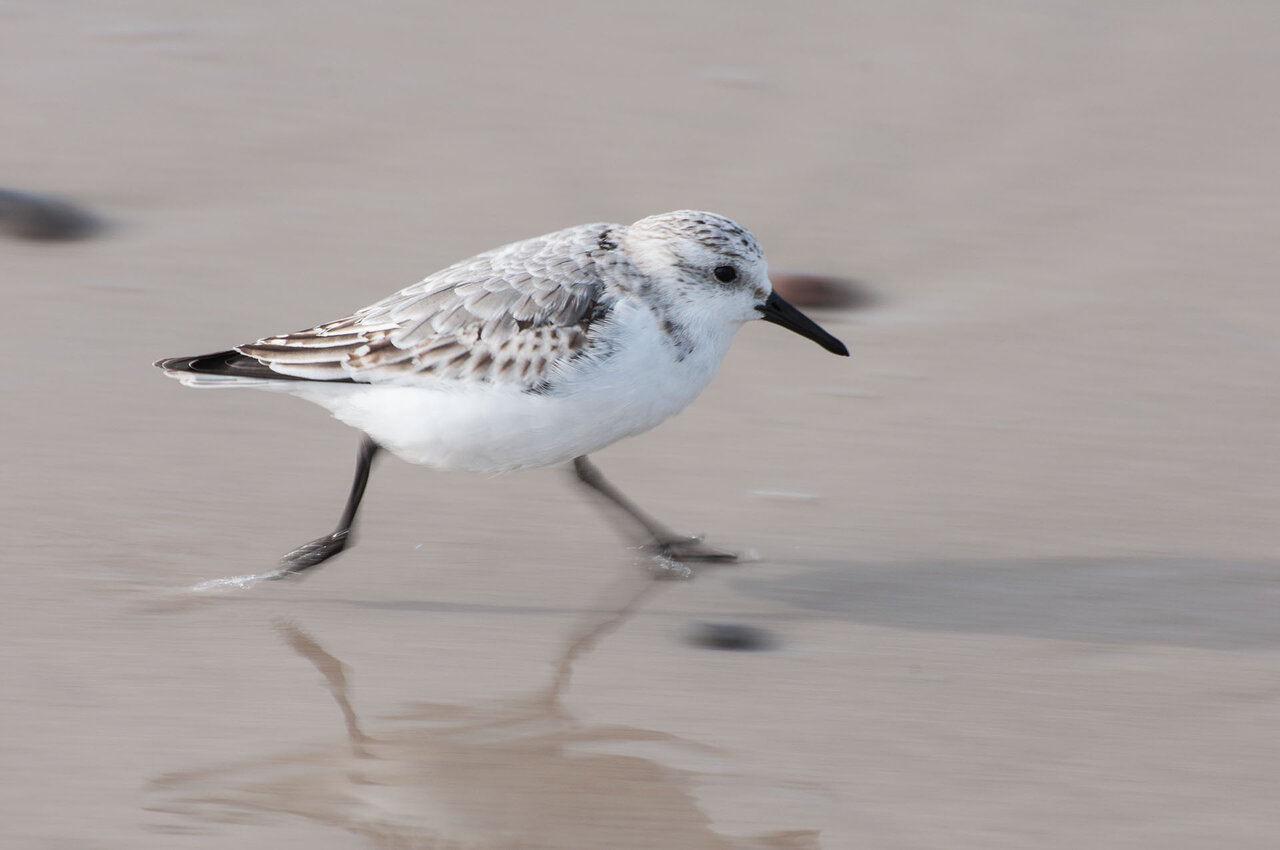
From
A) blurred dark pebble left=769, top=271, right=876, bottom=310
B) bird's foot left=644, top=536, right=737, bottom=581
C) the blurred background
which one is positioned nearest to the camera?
the blurred background

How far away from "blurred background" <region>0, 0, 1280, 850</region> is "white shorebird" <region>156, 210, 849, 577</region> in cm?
43

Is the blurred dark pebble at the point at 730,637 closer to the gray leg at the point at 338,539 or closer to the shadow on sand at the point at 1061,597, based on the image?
the shadow on sand at the point at 1061,597

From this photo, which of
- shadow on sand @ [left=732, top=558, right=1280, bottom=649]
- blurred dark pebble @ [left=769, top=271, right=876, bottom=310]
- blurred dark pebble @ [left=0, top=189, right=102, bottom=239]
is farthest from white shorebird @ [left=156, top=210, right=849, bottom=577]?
blurred dark pebble @ [left=0, top=189, right=102, bottom=239]

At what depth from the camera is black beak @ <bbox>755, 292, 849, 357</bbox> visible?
4449mm

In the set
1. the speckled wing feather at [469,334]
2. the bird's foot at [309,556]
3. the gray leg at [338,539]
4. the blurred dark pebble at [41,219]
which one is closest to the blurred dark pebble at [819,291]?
the speckled wing feather at [469,334]

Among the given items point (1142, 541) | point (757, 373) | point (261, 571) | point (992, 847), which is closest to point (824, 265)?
point (757, 373)

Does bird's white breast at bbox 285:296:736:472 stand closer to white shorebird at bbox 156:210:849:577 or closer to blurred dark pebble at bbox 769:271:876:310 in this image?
white shorebird at bbox 156:210:849:577

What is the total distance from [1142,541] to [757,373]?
145 centimetres

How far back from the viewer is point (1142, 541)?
450 centimetres

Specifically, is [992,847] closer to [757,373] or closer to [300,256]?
[757,373]

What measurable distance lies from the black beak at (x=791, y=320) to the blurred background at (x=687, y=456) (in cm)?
43

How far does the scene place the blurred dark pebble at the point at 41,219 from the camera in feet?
18.8

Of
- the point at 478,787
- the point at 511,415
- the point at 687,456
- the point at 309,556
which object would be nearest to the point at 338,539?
the point at 309,556

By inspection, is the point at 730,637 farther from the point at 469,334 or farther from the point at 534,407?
the point at 469,334
